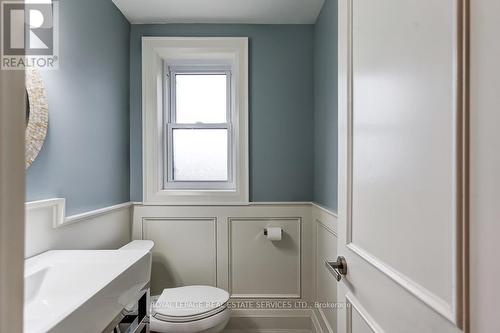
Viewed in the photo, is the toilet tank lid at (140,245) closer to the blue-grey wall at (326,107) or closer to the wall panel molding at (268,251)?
the wall panel molding at (268,251)

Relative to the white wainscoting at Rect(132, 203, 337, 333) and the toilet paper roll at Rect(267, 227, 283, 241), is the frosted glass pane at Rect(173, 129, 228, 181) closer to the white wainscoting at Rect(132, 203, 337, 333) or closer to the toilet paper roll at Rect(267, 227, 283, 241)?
the white wainscoting at Rect(132, 203, 337, 333)

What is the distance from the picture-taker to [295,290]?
85.2 inches

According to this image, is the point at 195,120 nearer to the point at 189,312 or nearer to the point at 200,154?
the point at 200,154

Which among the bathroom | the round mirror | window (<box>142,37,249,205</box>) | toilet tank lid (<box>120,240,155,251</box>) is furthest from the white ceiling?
toilet tank lid (<box>120,240,155,251</box>)

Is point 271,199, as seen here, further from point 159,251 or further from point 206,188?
point 159,251

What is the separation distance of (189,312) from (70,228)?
2.43ft

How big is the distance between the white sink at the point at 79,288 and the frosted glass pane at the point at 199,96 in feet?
4.62

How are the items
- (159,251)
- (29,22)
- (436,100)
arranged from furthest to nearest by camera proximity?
1. (159,251)
2. (29,22)
3. (436,100)

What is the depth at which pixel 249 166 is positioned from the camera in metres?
2.17

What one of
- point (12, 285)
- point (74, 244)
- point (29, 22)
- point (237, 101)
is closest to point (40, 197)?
point (74, 244)

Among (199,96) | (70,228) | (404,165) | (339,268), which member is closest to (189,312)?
(70,228)

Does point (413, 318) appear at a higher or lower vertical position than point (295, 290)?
higher

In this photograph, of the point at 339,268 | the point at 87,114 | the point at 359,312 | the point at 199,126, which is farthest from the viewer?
the point at 199,126

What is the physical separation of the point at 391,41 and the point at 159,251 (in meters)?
1.99
